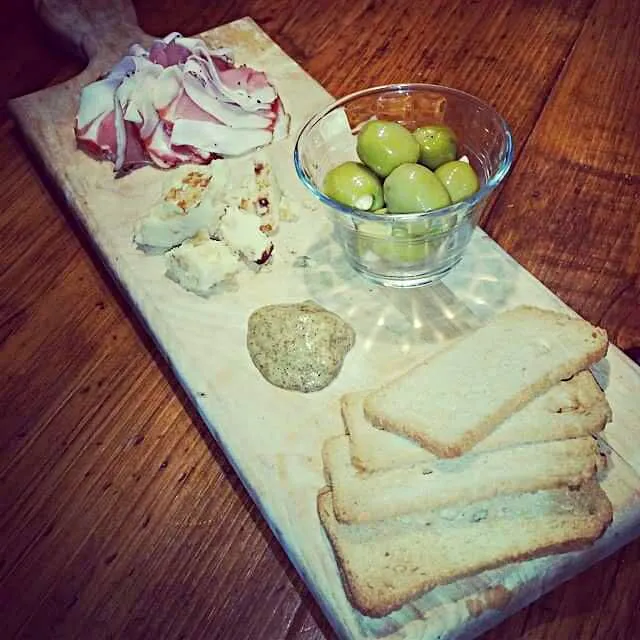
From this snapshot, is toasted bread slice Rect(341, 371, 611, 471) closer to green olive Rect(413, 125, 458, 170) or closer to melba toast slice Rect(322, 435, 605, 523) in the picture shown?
melba toast slice Rect(322, 435, 605, 523)

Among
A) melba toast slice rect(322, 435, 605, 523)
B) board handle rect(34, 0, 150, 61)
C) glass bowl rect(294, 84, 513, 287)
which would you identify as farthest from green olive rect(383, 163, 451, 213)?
board handle rect(34, 0, 150, 61)

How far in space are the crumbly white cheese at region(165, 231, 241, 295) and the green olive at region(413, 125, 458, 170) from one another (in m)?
0.36

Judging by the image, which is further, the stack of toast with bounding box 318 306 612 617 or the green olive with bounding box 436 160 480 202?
the green olive with bounding box 436 160 480 202

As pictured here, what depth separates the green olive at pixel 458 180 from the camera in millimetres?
1162

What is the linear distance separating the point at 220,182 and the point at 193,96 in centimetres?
27

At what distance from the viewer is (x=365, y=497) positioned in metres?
0.91

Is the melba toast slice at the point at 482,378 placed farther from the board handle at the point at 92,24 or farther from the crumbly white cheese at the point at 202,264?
the board handle at the point at 92,24

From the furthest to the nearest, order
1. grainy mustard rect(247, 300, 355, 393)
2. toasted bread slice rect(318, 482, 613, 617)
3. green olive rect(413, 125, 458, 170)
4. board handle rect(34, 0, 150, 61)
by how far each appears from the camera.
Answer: board handle rect(34, 0, 150, 61) < green olive rect(413, 125, 458, 170) < grainy mustard rect(247, 300, 355, 393) < toasted bread slice rect(318, 482, 613, 617)

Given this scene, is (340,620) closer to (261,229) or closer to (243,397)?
(243,397)

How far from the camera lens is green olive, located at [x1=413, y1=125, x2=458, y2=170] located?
1213mm

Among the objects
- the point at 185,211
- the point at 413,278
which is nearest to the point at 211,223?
the point at 185,211

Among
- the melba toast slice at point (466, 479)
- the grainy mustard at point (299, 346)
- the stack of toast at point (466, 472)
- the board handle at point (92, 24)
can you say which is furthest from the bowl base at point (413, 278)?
the board handle at point (92, 24)

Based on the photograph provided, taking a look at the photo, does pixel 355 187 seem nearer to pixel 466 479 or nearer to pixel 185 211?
pixel 185 211

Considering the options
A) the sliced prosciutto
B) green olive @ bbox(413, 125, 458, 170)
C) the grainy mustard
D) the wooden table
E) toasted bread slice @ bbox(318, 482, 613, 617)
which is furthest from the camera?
the sliced prosciutto
